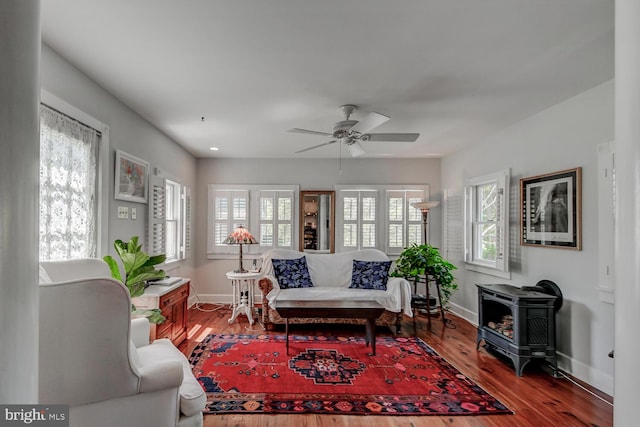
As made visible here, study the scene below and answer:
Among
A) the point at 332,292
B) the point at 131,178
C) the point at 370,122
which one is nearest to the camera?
the point at 370,122

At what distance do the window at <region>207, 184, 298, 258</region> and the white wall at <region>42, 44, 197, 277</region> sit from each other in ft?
3.23

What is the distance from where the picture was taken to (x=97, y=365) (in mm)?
1527

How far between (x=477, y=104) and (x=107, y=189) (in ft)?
12.2

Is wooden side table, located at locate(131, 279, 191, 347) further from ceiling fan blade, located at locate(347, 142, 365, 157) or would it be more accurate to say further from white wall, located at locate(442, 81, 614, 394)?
white wall, located at locate(442, 81, 614, 394)

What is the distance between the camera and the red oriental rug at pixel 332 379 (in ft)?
8.08

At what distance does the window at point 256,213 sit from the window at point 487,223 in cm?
286

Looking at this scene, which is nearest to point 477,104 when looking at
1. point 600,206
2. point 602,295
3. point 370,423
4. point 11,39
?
point 600,206

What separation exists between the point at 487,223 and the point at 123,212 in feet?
14.7

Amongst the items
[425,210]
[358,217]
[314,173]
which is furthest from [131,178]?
[425,210]

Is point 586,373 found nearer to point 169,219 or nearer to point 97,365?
point 97,365

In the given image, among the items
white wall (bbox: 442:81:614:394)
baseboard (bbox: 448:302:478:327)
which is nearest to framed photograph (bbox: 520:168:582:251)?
white wall (bbox: 442:81:614:394)

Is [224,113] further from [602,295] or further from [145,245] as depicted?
[602,295]

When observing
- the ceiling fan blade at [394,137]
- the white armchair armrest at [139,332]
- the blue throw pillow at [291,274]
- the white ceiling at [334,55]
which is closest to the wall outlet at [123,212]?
the white ceiling at [334,55]

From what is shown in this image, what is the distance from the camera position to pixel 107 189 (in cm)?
303
